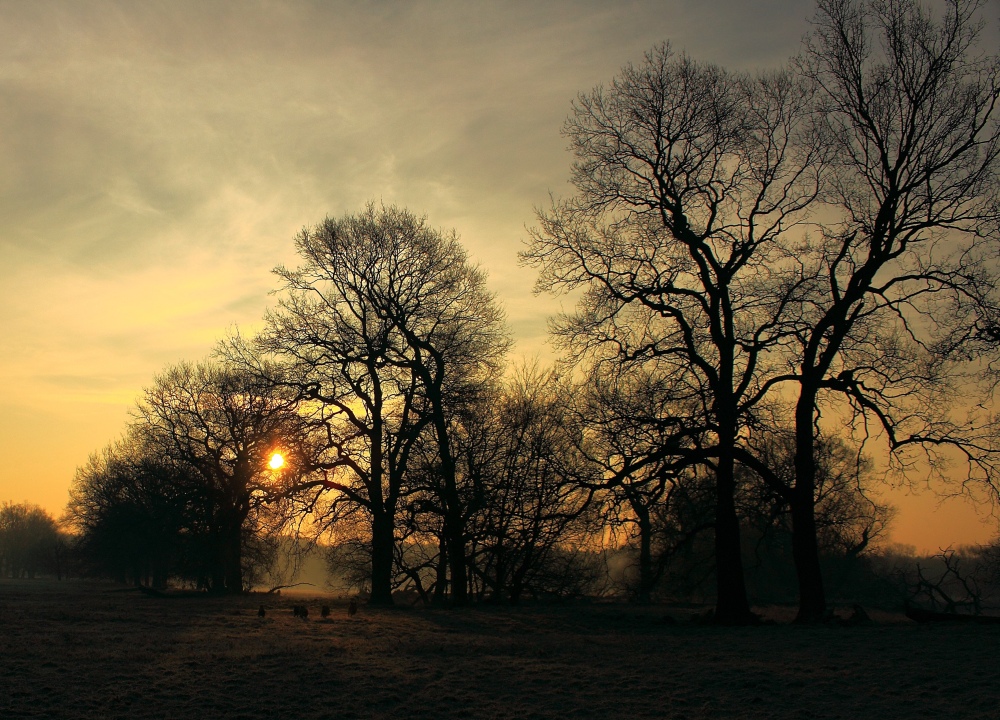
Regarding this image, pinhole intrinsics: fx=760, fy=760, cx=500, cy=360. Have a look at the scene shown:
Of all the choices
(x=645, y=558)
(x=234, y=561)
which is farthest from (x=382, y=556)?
(x=234, y=561)

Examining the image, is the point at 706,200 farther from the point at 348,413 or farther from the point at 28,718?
A: the point at 28,718

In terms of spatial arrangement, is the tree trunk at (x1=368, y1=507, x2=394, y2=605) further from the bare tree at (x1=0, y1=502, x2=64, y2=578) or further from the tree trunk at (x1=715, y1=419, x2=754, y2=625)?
the bare tree at (x1=0, y1=502, x2=64, y2=578)

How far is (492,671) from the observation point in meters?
14.0

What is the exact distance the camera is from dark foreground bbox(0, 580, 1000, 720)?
11320 mm

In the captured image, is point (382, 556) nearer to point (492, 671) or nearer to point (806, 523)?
point (492, 671)

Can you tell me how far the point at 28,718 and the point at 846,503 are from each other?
39964 millimetres

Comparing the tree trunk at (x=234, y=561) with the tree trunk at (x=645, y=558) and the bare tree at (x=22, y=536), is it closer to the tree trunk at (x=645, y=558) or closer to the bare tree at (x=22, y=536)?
the tree trunk at (x=645, y=558)

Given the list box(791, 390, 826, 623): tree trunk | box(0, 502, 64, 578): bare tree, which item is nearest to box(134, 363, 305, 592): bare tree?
box(791, 390, 826, 623): tree trunk

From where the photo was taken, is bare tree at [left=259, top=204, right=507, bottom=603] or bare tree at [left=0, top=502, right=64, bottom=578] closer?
bare tree at [left=259, top=204, right=507, bottom=603]

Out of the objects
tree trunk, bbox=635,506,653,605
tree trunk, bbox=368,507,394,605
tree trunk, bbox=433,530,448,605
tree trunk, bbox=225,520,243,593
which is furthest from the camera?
tree trunk, bbox=225,520,243,593

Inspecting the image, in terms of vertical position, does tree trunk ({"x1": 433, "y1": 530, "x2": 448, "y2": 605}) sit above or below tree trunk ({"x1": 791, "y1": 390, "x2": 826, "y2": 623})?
below

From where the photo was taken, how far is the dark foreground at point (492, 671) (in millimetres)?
11320

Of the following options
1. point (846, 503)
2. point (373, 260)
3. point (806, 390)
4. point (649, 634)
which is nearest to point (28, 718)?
point (649, 634)

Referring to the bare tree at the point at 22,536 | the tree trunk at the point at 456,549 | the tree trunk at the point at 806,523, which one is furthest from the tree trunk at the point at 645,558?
the bare tree at the point at 22,536
